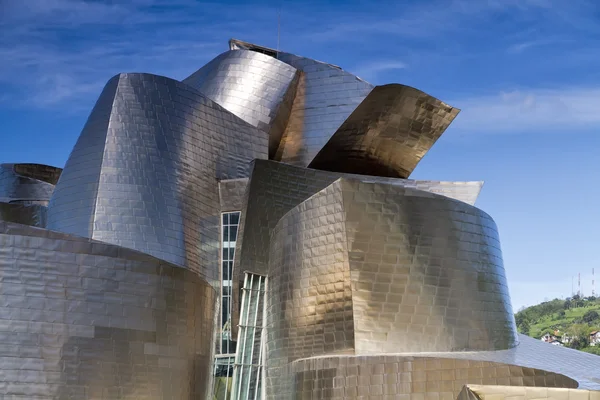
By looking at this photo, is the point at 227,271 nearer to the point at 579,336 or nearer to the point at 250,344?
the point at 250,344

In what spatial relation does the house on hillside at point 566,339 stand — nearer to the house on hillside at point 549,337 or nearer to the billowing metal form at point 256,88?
the house on hillside at point 549,337

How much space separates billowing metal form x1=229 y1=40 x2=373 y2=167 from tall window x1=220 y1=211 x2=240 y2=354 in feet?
13.3

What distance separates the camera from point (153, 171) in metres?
28.0

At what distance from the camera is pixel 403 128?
31.5 metres

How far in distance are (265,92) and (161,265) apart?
44.0ft

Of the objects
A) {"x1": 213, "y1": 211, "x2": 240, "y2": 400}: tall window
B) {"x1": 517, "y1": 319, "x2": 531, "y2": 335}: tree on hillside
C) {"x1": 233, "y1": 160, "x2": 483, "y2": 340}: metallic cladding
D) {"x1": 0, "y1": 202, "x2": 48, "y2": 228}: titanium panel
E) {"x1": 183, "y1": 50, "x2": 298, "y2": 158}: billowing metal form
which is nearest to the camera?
{"x1": 233, "y1": 160, "x2": 483, "y2": 340}: metallic cladding

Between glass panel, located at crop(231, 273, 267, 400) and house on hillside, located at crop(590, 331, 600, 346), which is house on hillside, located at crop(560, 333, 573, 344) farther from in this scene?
glass panel, located at crop(231, 273, 267, 400)

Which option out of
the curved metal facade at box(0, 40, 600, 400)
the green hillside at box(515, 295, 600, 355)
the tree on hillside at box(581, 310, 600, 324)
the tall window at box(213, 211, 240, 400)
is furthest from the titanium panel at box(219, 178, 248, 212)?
the tree on hillside at box(581, 310, 600, 324)

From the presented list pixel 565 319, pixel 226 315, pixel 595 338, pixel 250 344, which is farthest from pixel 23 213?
pixel 565 319

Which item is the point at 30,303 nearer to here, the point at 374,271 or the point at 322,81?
the point at 374,271

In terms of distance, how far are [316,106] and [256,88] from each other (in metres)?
2.34

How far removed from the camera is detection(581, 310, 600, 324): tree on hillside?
122 metres

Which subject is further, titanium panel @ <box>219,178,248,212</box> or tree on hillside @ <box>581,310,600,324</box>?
tree on hillside @ <box>581,310,600,324</box>

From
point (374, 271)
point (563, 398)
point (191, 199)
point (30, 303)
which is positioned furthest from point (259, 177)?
point (563, 398)
